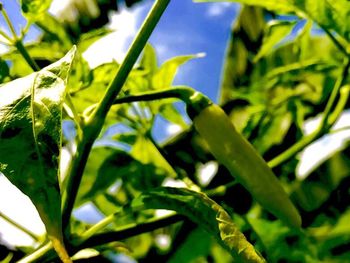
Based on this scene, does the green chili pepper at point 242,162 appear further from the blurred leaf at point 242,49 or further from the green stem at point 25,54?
the blurred leaf at point 242,49

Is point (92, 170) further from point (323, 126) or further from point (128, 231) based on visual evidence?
point (323, 126)

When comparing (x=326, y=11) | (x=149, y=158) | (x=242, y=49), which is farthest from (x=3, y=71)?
(x=242, y=49)

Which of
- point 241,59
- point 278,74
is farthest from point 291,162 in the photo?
point 241,59

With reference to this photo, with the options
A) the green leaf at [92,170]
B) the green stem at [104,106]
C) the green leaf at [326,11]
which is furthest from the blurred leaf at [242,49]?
the green stem at [104,106]

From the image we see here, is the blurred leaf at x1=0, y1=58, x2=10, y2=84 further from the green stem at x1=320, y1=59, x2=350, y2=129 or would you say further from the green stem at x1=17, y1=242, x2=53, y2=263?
the green stem at x1=320, y1=59, x2=350, y2=129

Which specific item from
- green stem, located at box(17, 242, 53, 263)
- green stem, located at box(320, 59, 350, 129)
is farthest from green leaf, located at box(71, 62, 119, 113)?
green stem, located at box(320, 59, 350, 129)

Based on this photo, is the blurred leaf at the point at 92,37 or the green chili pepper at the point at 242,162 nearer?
the green chili pepper at the point at 242,162
